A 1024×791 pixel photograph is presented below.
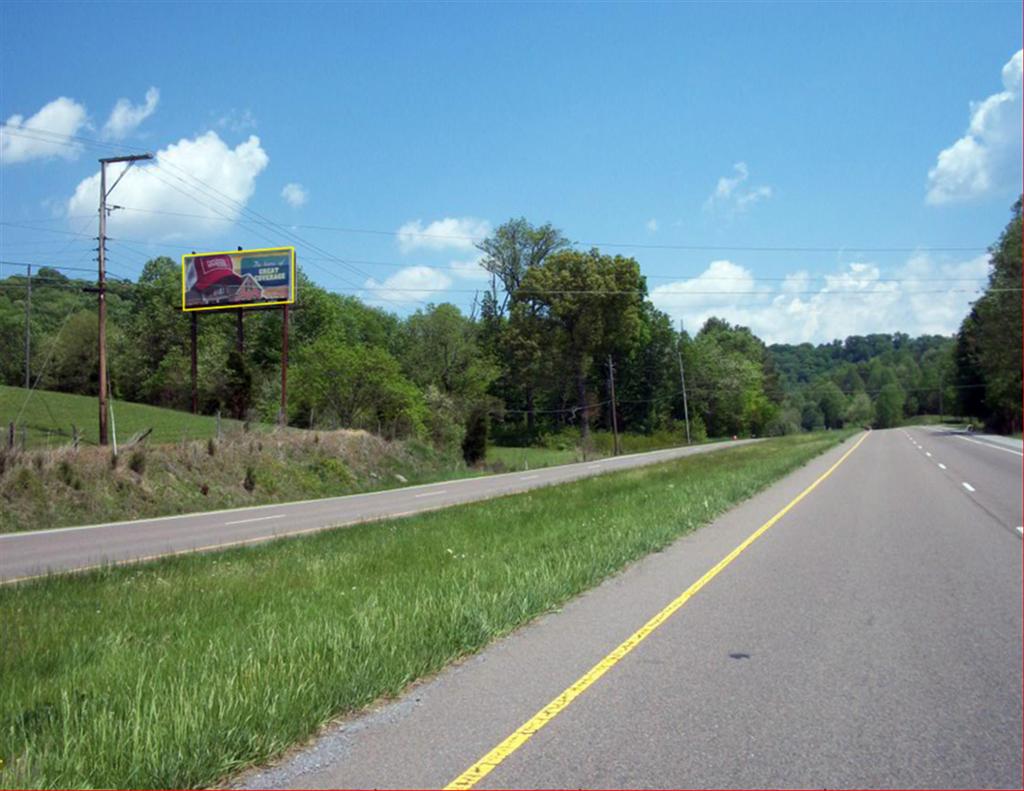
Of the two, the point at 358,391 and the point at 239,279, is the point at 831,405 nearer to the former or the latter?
the point at 358,391

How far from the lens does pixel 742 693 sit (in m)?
6.69

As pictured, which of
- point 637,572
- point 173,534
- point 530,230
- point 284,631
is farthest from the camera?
point 530,230

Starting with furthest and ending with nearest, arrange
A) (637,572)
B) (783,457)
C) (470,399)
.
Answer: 1. (470,399)
2. (783,457)
3. (637,572)

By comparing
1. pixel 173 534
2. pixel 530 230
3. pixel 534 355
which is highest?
pixel 530 230

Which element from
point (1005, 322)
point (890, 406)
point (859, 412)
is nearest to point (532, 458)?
point (1005, 322)

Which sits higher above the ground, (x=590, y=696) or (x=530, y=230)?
(x=530, y=230)

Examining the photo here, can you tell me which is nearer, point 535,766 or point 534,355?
point 535,766

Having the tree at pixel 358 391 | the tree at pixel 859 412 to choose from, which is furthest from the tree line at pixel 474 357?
the tree at pixel 859 412

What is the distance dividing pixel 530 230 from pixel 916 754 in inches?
3902

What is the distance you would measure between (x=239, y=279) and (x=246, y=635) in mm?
47946

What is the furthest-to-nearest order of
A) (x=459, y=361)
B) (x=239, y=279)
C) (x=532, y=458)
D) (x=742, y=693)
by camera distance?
(x=459, y=361), (x=532, y=458), (x=239, y=279), (x=742, y=693)

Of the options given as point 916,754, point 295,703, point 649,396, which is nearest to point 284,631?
point 295,703

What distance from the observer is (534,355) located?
93.3 m

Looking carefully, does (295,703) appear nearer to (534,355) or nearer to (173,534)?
(173,534)
